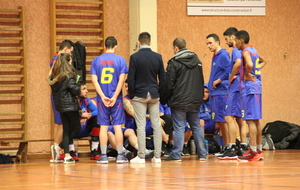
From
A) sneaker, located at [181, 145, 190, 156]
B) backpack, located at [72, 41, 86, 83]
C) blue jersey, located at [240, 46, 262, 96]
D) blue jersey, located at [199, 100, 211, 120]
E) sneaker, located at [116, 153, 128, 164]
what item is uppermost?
backpack, located at [72, 41, 86, 83]

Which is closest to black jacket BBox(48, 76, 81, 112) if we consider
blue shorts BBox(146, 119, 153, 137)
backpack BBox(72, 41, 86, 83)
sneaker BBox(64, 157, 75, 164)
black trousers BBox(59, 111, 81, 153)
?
black trousers BBox(59, 111, 81, 153)

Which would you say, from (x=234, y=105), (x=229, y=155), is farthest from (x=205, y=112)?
(x=229, y=155)

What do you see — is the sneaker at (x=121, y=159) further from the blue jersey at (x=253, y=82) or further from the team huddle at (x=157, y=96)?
the blue jersey at (x=253, y=82)

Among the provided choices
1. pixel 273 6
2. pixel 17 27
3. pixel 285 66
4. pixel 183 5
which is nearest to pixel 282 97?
pixel 285 66

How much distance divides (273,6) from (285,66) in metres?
1.15

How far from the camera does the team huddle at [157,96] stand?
20.3ft

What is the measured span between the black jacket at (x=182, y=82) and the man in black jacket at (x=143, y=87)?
→ 0.75 feet

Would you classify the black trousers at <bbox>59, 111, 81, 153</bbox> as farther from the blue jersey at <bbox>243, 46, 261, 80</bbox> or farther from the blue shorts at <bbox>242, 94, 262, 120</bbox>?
the blue jersey at <bbox>243, 46, 261, 80</bbox>

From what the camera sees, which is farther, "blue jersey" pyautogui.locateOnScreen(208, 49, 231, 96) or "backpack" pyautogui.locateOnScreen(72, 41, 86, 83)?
"backpack" pyautogui.locateOnScreen(72, 41, 86, 83)

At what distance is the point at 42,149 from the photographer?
347 inches

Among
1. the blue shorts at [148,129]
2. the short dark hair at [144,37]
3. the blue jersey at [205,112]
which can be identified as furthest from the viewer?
the blue jersey at [205,112]

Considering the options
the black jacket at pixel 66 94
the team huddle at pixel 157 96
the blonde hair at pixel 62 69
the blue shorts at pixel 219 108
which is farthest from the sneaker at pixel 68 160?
the blue shorts at pixel 219 108

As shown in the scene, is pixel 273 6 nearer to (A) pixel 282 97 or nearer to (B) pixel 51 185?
(A) pixel 282 97

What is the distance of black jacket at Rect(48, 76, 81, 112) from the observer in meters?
→ 6.57
